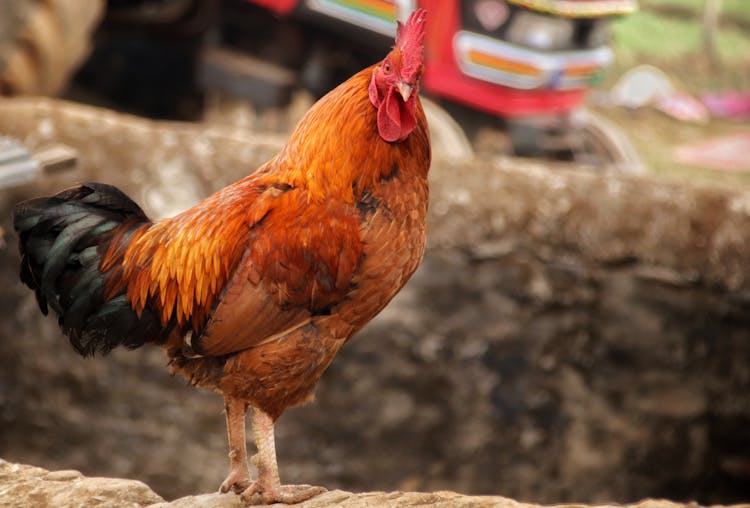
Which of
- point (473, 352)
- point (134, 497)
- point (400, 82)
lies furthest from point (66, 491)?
point (473, 352)

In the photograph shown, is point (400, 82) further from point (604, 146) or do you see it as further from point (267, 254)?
point (604, 146)

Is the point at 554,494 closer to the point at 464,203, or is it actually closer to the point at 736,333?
the point at 736,333

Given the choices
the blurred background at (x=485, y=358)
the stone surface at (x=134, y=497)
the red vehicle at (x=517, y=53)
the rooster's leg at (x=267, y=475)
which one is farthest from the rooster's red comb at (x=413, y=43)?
the red vehicle at (x=517, y=53)

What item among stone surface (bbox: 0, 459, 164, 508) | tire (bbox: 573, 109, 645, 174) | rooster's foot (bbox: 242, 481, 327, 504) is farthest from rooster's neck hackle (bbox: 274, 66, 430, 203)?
tire (bbox: 573, 109, 645, 174)

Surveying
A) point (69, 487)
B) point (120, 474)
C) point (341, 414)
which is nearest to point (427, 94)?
point (341, 414)

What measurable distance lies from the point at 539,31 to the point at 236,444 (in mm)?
3621

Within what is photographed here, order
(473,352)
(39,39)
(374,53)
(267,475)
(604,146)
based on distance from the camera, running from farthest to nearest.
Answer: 1. (374,53)
2. (604,146)
3. (39,39)
4. (473,352)
5. (267,475)

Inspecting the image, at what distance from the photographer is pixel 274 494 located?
105 inches

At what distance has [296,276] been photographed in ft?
7.88

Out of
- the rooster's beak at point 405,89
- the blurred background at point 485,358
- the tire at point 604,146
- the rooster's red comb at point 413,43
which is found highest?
the rooster's red comb at point 413,43

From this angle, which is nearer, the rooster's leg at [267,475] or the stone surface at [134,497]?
the rooster's leg at [267,475]

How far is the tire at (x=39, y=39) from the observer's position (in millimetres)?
5773

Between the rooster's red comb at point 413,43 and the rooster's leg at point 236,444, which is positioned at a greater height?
the rooster's red comb at point 413,43

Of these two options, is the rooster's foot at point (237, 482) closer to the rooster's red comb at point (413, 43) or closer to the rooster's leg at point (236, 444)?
the rooster's leg at point (236, 444)
